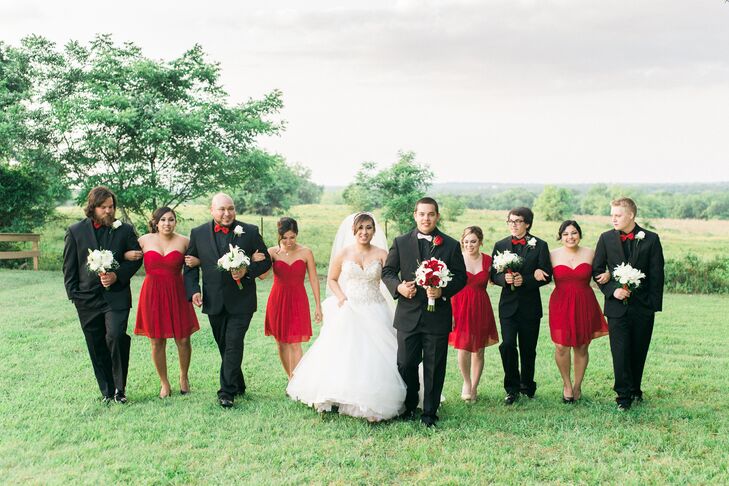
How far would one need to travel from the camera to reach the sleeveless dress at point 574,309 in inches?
287

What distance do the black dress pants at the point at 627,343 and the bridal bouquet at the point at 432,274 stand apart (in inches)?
82.4

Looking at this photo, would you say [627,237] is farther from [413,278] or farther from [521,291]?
[413,278]

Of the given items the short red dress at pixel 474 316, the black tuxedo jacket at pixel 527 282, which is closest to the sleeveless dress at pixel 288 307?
the short red dress at pixel 474 316

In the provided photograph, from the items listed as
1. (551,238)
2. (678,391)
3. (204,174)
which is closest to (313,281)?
(678,391)

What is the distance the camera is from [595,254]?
7289 mm

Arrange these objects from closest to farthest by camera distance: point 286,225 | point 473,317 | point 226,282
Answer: point 226,282, point 473,317, point 286,225

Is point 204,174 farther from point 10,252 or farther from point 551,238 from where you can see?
point 551,238

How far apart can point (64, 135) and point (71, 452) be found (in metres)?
19.1

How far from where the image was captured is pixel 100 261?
22.8 ft

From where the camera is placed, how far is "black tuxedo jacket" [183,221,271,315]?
729cm

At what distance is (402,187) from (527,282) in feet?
59.7

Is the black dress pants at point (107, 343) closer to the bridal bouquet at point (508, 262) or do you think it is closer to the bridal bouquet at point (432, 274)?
the bridal bouquet at point (432, 274)

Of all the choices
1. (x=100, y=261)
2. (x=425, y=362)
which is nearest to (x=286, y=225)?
(x=100, y=261)

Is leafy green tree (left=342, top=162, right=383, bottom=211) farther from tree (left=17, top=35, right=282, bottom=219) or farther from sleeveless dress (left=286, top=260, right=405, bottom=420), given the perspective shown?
Answer: sleeveless dress (left=286, top=260, right=405, bottom=420)
